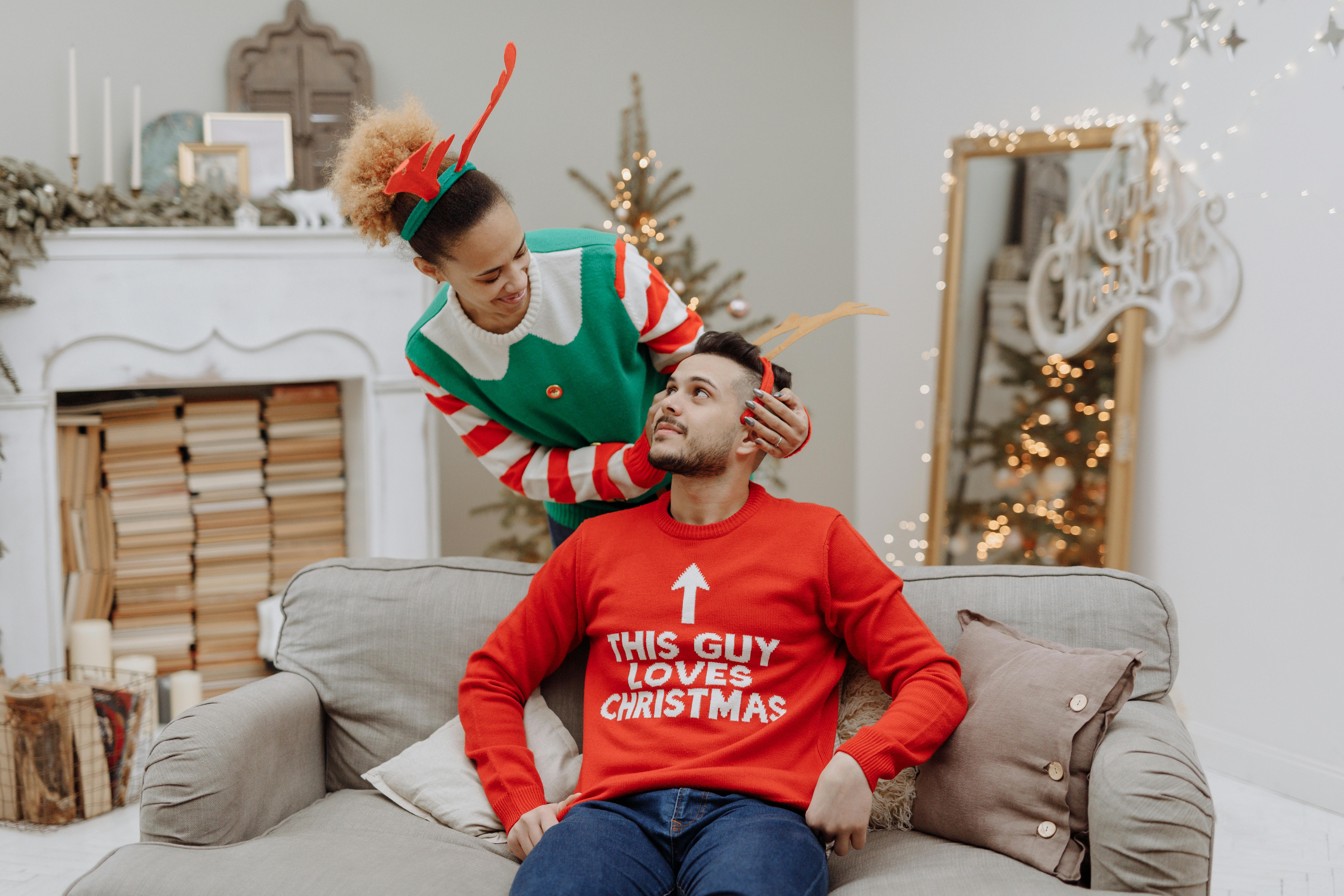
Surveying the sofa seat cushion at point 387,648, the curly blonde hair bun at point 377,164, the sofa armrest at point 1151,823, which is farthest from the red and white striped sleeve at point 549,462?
the sofa armrest at point 1151,823

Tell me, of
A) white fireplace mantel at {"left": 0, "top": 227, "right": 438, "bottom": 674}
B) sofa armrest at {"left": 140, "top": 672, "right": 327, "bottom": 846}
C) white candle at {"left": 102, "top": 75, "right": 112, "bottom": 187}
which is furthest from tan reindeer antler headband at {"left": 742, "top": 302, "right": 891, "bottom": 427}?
white candle at {"left": 102, "top": 75, "right": 112, "bottom": 187}

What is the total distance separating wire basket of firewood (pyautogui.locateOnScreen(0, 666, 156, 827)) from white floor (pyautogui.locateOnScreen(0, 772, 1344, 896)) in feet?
0.16

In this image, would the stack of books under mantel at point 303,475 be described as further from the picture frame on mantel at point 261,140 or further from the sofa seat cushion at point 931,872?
the sofa seat cushion at point 931,872

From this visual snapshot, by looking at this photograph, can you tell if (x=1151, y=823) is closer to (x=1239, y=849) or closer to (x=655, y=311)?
(x=655, y=311)

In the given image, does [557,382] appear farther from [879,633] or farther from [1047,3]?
[1047,3]

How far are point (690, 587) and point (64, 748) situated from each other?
5.89 feet

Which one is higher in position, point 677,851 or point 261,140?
point 261,140

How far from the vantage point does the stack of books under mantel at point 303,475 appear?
10.6 feet

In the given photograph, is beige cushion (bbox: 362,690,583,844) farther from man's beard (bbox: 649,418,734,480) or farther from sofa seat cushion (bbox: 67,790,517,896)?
man's beard (bbox: 649,418,734,480)

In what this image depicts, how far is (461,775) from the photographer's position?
5.12 ft

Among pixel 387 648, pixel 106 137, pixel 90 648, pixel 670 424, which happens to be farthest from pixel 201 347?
pixel 670 424

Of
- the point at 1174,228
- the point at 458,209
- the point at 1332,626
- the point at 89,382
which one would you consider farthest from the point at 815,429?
the point at 458,209

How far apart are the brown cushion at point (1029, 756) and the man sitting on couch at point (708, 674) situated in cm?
6

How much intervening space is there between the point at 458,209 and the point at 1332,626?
2.26m
